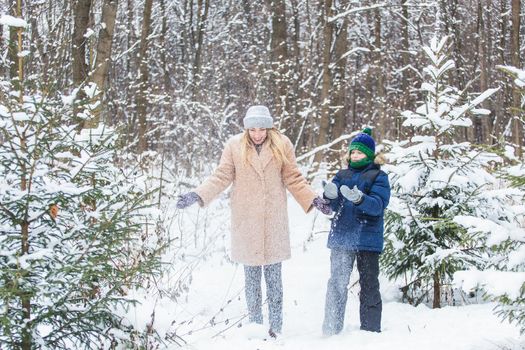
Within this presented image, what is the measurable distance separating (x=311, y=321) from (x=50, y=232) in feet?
9.81

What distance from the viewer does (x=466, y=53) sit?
2527 centimetres

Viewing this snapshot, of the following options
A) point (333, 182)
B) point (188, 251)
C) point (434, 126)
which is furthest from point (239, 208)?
point (188, 251)

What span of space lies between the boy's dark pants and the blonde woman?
1.27 ft

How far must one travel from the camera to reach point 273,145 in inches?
175

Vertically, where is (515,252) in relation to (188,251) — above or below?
above

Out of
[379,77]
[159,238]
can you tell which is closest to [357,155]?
[159,238]

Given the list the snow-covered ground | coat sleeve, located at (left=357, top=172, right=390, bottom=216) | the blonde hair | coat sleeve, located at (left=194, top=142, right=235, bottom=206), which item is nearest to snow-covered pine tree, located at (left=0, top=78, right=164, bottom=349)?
the snow-covered ground

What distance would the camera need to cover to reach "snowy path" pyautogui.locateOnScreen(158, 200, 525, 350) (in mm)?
3543

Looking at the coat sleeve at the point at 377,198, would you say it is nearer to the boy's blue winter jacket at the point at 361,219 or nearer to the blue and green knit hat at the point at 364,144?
the boy's blue winter jacket at the point at 361,219

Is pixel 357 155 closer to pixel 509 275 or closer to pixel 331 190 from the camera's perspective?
pixel 331 190

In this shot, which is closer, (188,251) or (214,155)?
(188,251)

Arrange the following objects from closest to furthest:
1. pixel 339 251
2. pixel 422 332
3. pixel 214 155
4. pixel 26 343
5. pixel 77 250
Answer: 1. pixel 26 343
2. pixel 77 250
3. pixel 422 332
4. pixel 339 251
5. pixel 214 155

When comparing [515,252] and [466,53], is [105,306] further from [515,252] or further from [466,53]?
[466,53]

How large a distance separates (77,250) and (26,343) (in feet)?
1.67
